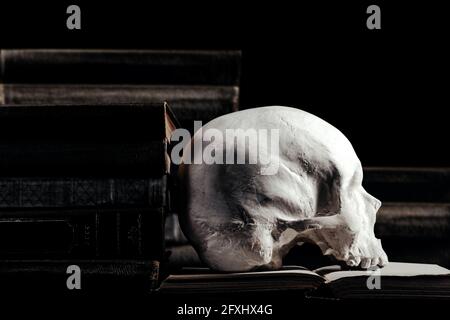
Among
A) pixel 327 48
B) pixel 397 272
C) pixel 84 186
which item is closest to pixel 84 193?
pixel 84 186

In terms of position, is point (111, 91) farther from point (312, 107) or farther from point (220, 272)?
point (220, 272)

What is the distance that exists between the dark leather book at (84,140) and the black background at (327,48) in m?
0.69

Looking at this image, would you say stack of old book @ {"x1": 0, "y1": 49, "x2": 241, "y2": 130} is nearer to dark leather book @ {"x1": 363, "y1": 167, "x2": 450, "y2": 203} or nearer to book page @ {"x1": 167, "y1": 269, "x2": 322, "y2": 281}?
dark leather book @ {"x1": 363, "y1": 167, "x2": 450, "y2": 203}

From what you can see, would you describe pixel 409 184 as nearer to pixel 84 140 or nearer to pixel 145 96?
pixel 145 96

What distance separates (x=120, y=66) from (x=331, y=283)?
893 millimetres

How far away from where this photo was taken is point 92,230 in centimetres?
118

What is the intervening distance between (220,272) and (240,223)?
0.11 metres

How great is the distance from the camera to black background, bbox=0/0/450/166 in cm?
184

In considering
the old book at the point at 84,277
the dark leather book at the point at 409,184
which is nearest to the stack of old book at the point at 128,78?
the dark leather book at the point at 409,184

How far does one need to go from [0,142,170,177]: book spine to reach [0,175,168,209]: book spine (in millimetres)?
14

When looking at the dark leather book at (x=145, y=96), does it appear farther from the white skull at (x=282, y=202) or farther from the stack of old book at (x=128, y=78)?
the white skull at (x=282, y=202)

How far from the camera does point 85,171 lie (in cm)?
119

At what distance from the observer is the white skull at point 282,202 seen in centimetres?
121
